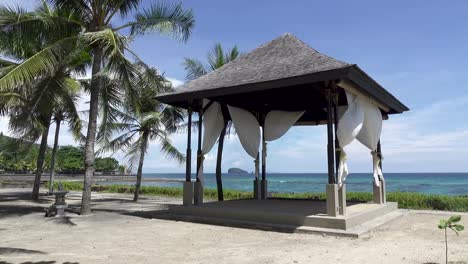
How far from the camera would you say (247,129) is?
12.7 meters

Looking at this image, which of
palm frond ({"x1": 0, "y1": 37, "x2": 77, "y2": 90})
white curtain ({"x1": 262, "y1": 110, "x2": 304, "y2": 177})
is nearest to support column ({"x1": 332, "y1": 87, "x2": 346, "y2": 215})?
white curtain ({"x1": 262, "y1": 110, "x2": 304, "y2": 177})

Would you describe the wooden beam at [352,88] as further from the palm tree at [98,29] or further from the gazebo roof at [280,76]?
the palm tree at [98,29]

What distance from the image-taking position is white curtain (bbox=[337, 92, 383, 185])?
9.20 meters

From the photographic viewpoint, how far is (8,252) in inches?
244

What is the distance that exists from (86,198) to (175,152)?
682 cm

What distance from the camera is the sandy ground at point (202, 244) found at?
19.0ft

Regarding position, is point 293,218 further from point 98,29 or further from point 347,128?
point 98,29

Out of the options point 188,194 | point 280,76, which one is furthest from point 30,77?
point 280,76

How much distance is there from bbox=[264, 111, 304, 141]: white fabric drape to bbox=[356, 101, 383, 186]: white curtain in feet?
8.17

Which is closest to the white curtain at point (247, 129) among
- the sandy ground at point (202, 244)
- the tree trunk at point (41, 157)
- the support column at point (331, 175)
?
the sandy ground at point (202, 244)

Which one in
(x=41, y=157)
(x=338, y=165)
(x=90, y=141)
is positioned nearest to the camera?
(x=338, y=165)

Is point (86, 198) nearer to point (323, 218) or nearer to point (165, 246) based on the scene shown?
point (165, 246)

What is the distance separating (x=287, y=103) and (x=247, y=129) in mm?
A: 1614

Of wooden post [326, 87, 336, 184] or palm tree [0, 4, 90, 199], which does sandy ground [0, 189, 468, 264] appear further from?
palm tree [0, 4, 90, 199]
